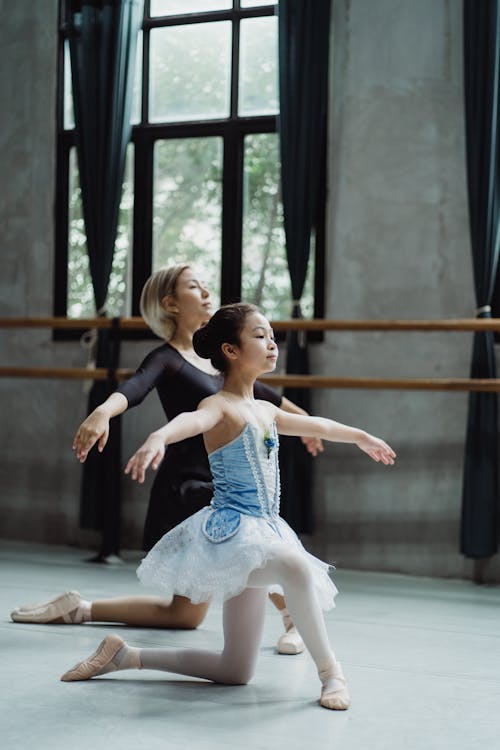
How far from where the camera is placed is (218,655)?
8.43ft

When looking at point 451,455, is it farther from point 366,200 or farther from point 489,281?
point 366,200

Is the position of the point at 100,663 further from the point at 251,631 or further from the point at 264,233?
the point at 264,233

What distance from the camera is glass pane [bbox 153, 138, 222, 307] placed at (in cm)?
541

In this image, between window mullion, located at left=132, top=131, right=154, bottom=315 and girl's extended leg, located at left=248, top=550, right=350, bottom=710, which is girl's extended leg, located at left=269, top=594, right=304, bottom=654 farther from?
window mullion, located at left=132, top=131, right=154, bottom=315

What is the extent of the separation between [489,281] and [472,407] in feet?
1.79

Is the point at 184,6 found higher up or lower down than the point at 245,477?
higher up

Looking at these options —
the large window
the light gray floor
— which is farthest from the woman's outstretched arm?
the large window

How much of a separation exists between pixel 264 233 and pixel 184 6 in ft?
4.13

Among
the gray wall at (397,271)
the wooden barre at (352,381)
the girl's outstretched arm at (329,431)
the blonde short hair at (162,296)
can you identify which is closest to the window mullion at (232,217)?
the gray wall at (397,271)

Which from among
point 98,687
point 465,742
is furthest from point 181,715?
point 465,742

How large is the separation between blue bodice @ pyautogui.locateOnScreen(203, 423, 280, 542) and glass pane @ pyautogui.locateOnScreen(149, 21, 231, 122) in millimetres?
3116

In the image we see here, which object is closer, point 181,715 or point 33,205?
point 181,715

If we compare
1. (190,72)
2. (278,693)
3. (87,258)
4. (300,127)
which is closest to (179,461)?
(278,693)

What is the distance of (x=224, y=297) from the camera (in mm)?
5312
